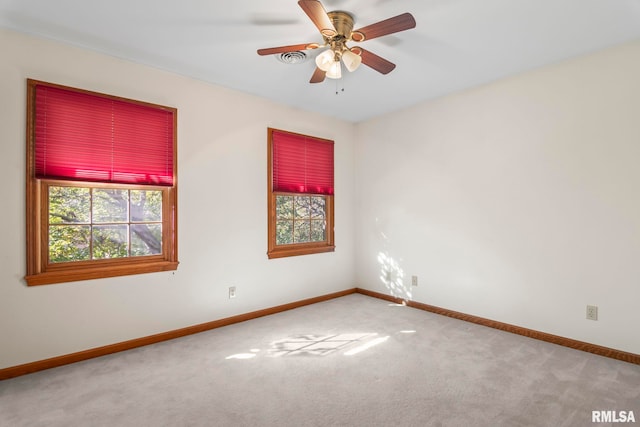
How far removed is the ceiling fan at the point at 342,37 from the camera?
1.96 meters

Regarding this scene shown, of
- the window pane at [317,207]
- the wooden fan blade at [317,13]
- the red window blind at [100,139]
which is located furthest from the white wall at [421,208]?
the wooden fan blade at [317,13]

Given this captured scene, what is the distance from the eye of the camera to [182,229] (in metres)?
3.26

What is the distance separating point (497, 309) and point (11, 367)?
4264 mm

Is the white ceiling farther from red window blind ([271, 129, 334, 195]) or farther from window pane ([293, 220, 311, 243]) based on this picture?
window pane ([293, 220, 311, 243])

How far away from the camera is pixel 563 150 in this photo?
116 inches

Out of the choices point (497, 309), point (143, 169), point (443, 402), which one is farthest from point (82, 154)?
point (497, 309)

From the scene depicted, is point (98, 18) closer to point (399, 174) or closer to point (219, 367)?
point (219, 367)

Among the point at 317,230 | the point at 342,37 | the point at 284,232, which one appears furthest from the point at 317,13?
the point at 317,230

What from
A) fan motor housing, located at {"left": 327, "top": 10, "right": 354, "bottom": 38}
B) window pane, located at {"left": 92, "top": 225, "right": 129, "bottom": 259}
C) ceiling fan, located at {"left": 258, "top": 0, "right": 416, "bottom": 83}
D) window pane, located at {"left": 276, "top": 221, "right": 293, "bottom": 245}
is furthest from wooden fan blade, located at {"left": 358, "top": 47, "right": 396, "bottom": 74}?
window pane, located at {"left": 92, "top": 225, "right": 129, "bottom": 259}

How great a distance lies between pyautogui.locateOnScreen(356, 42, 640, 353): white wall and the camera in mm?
2674

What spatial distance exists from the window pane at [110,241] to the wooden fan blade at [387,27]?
259 cm

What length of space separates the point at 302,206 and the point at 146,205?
1935 mm

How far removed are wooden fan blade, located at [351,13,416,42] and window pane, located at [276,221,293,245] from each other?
8.16ft

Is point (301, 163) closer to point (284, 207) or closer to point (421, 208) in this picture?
point (284, 207)
